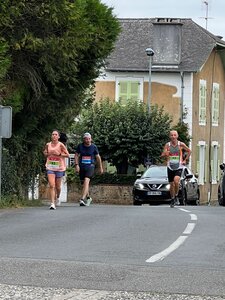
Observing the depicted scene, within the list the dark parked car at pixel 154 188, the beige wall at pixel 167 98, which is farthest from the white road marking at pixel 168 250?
the beige wall at pixel 167 98

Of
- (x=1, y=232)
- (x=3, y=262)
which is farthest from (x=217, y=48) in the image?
(x=3, y=262)

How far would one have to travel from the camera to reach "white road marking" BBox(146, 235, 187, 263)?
11.4 m

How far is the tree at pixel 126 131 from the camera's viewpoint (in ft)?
151

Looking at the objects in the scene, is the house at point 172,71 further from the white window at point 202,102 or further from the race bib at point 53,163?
the race bib at point 53,163

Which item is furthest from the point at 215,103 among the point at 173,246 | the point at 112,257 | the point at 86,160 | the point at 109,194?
the point at 112,257

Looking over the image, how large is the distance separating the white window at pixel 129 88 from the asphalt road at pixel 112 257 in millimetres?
33770

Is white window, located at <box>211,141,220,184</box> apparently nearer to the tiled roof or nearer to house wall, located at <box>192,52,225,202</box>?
house wall, located at <box>192,52,225,202</box>

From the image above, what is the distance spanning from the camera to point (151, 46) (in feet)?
169

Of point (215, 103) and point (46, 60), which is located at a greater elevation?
point (215, 103)

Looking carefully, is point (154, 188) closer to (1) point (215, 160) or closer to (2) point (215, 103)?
(2) point (215, 103)

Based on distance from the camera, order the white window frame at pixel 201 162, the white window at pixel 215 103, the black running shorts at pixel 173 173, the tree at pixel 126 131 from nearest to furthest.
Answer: the black running shorts at pixel 173 173 < the tree at pixel 126 131 < the white window frame at pixel 201 162 < the white window at pixel 215 103

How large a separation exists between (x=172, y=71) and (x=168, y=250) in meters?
38.3

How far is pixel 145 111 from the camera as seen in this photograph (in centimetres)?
4703

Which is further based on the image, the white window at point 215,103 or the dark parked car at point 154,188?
the white window at point 215,103
